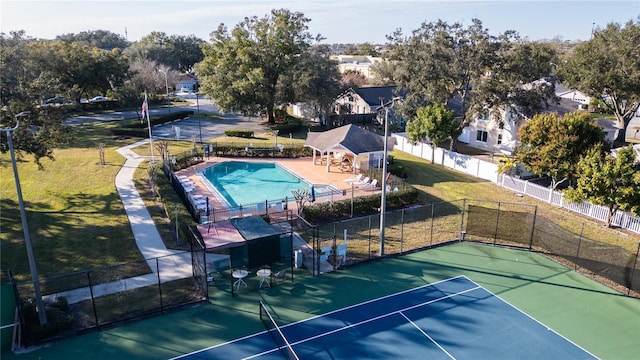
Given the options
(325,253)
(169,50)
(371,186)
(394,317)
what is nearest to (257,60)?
(371,186)

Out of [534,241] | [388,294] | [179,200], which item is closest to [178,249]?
[179,200]

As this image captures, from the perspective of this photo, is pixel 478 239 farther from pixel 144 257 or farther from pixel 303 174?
pixel 144 257

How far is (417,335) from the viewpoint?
14.5 meters

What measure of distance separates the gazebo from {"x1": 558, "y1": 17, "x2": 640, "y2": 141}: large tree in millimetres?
22520

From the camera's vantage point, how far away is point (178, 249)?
66.5 feet

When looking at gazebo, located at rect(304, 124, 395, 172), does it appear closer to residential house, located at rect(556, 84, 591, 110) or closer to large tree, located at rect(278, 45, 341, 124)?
large tree, located at rect(278, 45, 341, 124)

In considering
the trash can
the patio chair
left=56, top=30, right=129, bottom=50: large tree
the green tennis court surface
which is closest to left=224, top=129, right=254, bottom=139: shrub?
the patio chair

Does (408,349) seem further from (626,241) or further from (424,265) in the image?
(626,241)

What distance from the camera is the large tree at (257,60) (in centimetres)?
4906

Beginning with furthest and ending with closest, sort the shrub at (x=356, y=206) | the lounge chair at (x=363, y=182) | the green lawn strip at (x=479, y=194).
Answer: the lounge chair at (x=363, y=182) < the shrub at (x=356, y=206) < the green lawn strip at (x=479, y=194)

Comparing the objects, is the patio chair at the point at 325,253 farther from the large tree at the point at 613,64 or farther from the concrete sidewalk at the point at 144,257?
the large tree at the point at 613,64

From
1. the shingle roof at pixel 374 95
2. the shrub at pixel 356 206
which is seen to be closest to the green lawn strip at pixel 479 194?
the shrub at pixel 356 206

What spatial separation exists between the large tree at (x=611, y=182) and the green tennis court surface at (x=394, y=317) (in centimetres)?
547

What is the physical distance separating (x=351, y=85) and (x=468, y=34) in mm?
22306
